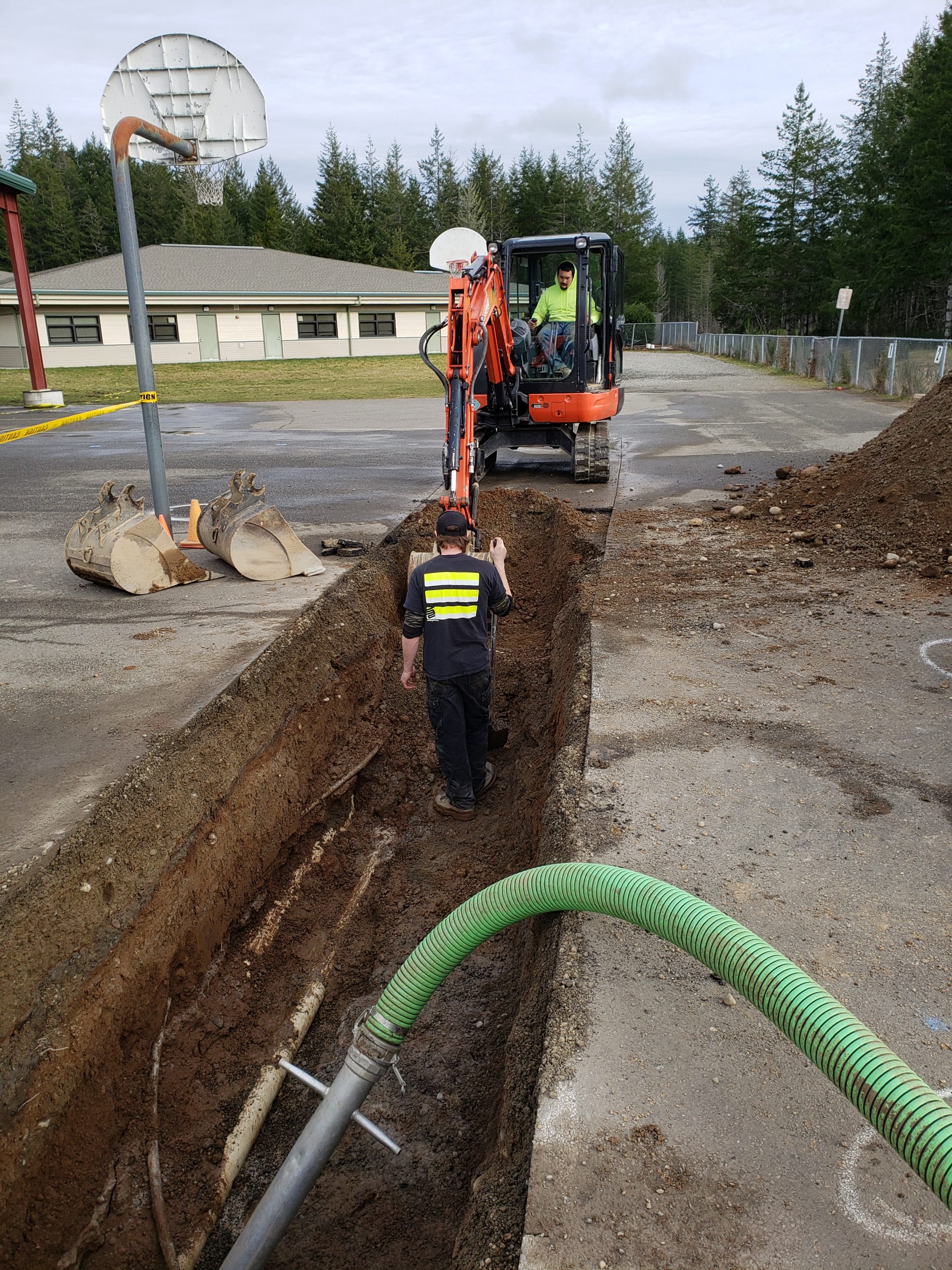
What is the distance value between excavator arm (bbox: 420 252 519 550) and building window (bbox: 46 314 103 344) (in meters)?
37.7

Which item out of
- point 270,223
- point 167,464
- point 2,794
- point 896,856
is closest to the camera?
point 896,856

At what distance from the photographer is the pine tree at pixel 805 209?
5969cm

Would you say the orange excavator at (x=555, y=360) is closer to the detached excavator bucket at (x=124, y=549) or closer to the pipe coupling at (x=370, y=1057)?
the detached excavator bucket at (x=124, y=549)

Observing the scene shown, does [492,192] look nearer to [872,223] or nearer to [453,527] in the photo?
[872,223]

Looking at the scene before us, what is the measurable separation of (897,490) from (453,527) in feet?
19.1

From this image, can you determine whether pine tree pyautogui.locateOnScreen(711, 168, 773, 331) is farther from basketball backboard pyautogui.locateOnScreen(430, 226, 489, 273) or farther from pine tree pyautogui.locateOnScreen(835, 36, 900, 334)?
basketball backboard pyautogui.locateOnScreen(430, 226, 489, 273)

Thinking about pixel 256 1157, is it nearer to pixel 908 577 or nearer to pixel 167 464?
pixel 908 577

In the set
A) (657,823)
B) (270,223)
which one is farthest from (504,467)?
(270,223)

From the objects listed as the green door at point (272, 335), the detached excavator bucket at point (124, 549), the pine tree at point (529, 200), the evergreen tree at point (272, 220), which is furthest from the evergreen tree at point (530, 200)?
the detached excavator bucket at point (124, 549)

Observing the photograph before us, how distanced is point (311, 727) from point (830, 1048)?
169 inches

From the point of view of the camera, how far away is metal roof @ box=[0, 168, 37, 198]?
20.7 metres

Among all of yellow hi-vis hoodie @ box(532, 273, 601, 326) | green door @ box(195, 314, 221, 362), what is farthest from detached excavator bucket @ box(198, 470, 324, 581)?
green door @ box(195, 314, 221, 362)

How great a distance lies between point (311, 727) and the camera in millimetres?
5984

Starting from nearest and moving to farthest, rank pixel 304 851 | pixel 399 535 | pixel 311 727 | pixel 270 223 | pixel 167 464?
pixel 304 851 → pixel 311 727 → pixel 399 535 → pixel 167 464 → pixel 270 223
